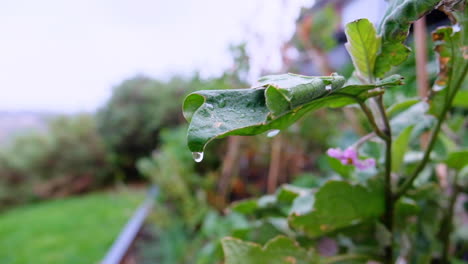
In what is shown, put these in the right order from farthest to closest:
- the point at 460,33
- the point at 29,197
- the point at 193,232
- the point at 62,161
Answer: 1. the point at 62,161
2. the point at 29,197
3. the point at 193,232
4. the point at 460,33

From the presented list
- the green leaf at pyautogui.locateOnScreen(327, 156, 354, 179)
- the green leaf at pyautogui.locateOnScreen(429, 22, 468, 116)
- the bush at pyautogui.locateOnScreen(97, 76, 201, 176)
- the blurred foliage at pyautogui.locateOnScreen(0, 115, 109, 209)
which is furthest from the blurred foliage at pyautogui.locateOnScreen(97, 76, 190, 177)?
the green leaf at pyautogui.locateOnScreen(429, 22, 468, 116)

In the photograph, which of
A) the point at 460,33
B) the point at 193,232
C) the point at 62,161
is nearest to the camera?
the point at 460,33

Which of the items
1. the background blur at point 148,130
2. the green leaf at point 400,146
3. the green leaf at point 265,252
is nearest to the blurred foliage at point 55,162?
the background blur at point 148,130

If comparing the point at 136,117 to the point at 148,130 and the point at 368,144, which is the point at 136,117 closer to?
the point at 148,130

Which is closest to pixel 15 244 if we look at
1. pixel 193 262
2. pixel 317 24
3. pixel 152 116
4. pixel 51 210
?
pixel 51 210

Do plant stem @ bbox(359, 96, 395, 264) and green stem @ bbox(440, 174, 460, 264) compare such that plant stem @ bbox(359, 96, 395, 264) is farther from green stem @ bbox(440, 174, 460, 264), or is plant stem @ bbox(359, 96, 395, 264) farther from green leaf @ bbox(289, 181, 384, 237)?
green stem @ bbox(440, 174, 460, 264)

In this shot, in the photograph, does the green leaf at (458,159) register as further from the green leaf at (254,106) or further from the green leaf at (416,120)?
the green leaf at (254,106)

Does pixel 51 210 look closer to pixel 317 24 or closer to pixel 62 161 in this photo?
pixel 62 161
